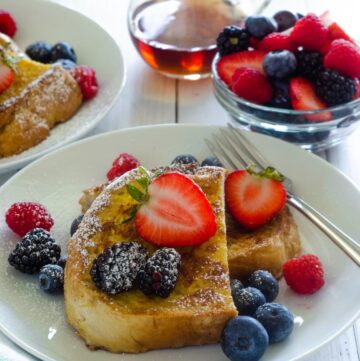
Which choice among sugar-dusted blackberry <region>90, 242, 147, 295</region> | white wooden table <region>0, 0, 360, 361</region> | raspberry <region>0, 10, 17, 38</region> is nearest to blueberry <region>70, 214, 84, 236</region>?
sugar-dusted blackberry <region>90, 242, 147, 295</region>

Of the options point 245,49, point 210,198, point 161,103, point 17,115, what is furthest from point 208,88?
point 210,198

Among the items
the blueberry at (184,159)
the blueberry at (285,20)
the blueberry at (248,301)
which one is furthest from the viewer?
the blueberry at (285,20)

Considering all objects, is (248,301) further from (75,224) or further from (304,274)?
(75,224)

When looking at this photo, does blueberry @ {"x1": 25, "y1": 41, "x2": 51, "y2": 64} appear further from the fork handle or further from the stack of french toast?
the fork handle

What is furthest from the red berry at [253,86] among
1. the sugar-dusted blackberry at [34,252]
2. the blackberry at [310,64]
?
the sugar-dusted blackberry at [34,252]

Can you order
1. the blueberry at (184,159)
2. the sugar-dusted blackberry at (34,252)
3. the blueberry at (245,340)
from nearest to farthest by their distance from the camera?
the blueberry at (245,340) → the sugar-dusted blackberry at (34,252) → the blueberry at (184,159)

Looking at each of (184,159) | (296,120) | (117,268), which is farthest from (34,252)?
(296,120)

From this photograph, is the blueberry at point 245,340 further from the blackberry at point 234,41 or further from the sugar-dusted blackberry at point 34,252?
the blackberry at point 234,41
